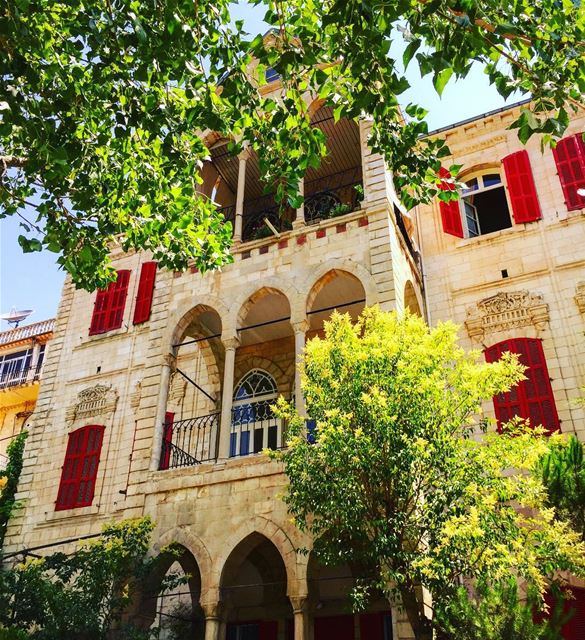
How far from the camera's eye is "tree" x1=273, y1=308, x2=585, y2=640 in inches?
311

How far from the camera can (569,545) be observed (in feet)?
27.3

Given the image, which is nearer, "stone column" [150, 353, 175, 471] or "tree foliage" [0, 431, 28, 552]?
"stone column" [150, 353, 175, 471]

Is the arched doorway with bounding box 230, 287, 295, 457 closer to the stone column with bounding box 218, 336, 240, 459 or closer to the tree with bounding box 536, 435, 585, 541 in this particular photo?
the stone column with bounding box 218, 336, 240, 459

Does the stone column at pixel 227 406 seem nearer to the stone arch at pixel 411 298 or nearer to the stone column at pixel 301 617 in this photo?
the stone column at pixel 301 617

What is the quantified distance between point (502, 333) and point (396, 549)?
22.5 ft

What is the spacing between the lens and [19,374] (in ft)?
81.5

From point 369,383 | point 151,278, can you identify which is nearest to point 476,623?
point 369,383

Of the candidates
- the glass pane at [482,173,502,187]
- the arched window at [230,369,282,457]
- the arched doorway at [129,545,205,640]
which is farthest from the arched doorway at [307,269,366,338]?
the arched doorway at [129,545,205,640]

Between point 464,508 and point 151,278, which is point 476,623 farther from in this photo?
point 151,278

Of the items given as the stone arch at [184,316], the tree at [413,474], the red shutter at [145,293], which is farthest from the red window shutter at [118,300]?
the tree at [413,474]

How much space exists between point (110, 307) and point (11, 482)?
5416 mm

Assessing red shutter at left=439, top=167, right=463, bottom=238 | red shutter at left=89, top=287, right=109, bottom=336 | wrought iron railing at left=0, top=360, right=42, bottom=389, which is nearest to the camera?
red shutter at left=439, top=167, right=463, bottom=238

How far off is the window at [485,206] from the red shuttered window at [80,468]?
10675mm

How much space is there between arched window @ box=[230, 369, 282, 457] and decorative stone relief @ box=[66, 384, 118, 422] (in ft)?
11.8
